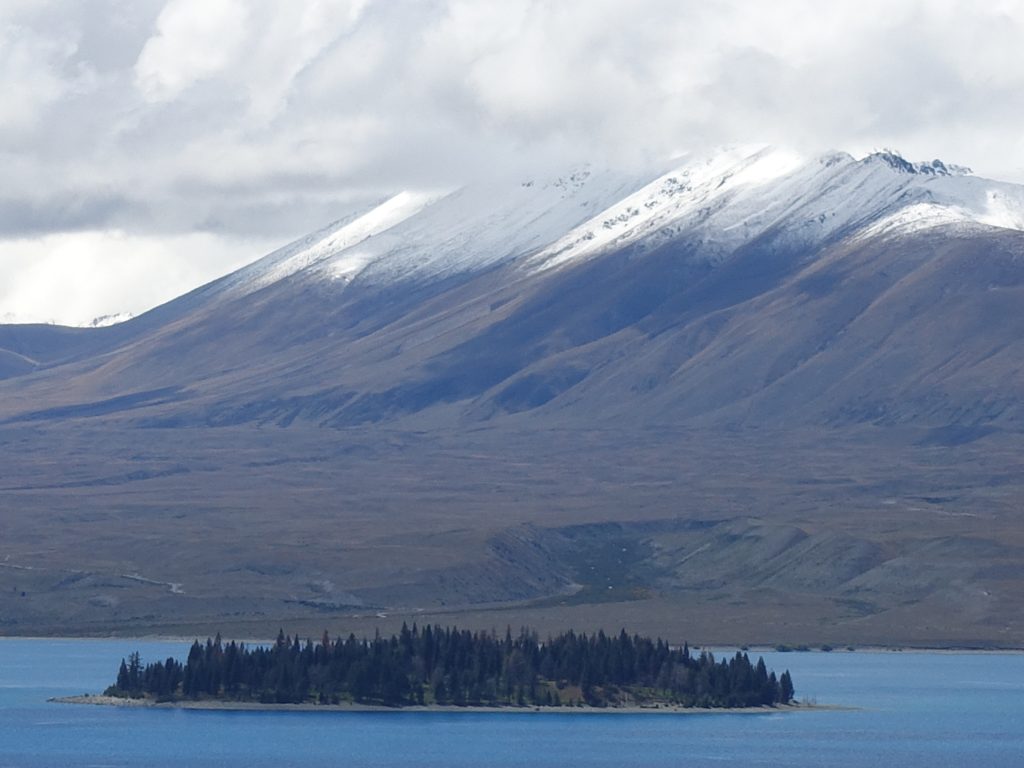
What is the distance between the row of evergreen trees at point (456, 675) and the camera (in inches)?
5625

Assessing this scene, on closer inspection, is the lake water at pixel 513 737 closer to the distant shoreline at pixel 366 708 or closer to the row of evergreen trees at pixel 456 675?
the distant shoreline at pixel 366 708

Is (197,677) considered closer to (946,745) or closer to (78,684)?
(78,684)

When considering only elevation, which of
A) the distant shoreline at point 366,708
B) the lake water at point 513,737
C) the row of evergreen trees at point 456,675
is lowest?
the lake water at point 513,737

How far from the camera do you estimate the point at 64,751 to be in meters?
127

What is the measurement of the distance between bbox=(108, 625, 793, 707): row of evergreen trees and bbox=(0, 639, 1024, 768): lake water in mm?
2112

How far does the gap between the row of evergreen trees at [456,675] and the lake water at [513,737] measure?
2.11m

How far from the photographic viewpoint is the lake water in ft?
410

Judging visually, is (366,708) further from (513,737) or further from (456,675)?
(513,737)

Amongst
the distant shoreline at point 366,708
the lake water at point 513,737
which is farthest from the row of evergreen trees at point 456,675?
the lake water at point 513,737

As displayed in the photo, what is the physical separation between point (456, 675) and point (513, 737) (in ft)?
35.6

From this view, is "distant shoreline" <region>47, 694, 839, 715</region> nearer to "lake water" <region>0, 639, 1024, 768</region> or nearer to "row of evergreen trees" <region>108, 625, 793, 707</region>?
"row of evergreen trees" <region>108, 625, 793, 707</region>

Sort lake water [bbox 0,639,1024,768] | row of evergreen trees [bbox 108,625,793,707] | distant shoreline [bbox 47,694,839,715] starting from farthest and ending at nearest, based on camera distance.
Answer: row of evergreen trees [bbox 108,625,793,707] → distant shoreline [bbox 47,694,839,715] → lake water [bbox 0,639,1024,768]

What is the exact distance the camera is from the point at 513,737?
134 meters

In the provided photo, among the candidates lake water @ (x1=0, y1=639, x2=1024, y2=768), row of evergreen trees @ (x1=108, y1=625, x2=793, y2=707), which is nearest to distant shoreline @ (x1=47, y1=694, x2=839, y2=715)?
row of evergreen trees @ (x1=108, y1=625, x2=793, y2=707)
